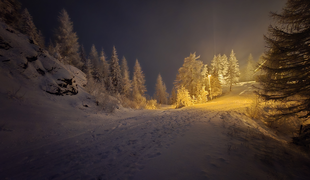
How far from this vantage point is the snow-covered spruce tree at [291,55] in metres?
4.28

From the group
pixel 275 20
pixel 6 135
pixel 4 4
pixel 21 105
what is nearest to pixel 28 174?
pixel 6 135

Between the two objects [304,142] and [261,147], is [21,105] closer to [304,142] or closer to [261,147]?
[261,147]

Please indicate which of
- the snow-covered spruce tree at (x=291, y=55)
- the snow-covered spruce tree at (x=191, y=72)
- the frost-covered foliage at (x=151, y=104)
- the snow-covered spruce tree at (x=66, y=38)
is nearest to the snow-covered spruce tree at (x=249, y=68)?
the snow-covered spruce tree at (x=191, y=72)

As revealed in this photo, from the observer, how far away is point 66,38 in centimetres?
1828

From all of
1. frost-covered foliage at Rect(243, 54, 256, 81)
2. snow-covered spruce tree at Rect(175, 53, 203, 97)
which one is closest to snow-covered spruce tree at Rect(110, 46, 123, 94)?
snow-covered spruce tree at Rect(175, 53, 203, 97)

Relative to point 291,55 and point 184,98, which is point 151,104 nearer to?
point 184,98

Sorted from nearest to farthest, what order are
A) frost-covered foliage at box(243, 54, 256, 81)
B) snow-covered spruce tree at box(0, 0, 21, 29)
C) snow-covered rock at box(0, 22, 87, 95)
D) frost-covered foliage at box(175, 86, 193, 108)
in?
snow-covered rock at box(0, 22, 87, 95)
snow-covered spruce tree at box(0, 0, 21, 29)
frost-covered foliage at box(175, 86, 193, 108)
frost-covered foliage at box(243, 54, 256, 81)

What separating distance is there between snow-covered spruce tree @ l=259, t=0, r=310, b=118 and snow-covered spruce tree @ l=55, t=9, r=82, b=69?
936 inches

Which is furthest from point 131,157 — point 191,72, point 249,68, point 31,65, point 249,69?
point 249,68

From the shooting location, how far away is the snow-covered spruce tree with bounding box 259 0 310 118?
428 cm

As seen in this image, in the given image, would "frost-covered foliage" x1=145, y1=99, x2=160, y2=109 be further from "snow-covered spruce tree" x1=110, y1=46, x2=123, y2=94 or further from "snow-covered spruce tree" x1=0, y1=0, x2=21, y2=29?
"snow-covered spruce tree" x1=0, y1=0, x2=21, y2=29

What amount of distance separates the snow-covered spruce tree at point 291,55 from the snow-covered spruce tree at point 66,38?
23772 mm

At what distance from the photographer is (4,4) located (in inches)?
365

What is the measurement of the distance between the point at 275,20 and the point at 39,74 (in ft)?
46.3
